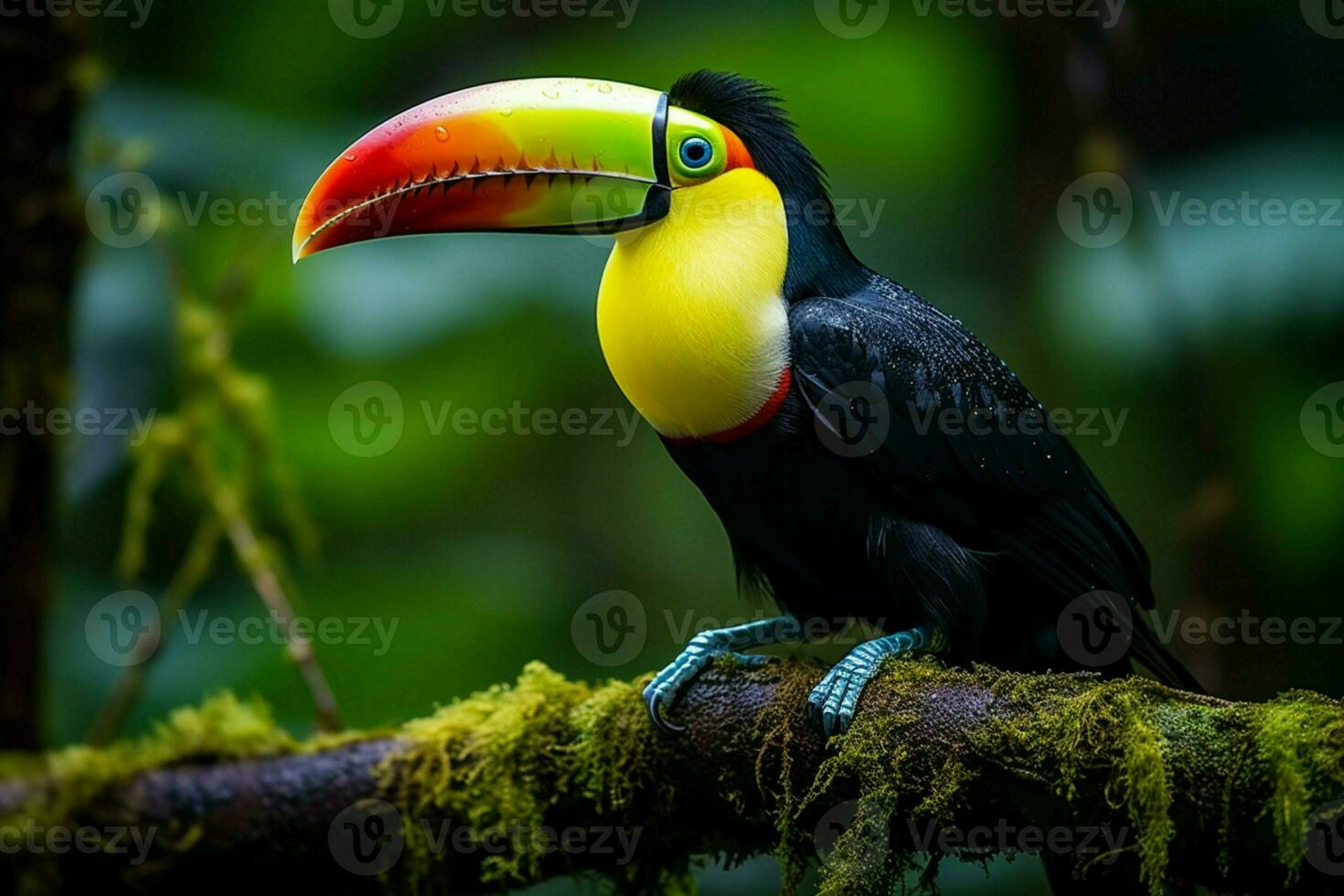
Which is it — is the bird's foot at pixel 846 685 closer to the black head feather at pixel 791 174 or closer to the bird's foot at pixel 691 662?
the bird's foot at pixel 691 662

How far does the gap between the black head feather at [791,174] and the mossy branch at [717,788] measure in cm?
84

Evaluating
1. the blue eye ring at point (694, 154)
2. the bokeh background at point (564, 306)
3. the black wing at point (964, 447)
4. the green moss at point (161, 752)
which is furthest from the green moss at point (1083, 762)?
the bokeh background at point (564, 306)

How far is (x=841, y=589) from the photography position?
2.82 metres

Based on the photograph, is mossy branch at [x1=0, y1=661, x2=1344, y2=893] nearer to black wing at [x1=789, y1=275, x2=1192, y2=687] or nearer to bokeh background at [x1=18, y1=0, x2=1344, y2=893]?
black wing at [x1=789, y1=275, x2=1192, y2=687]

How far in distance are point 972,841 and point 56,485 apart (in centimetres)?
263

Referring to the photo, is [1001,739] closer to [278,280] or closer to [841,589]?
[841,589]

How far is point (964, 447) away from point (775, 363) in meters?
0.44

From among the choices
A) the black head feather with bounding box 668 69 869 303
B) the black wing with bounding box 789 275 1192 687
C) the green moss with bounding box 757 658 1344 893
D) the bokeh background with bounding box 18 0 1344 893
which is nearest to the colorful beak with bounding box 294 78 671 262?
the black head feather with bounding box 668 69 869 303

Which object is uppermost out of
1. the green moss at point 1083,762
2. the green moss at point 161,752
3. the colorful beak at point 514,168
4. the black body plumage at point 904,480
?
the colorful beak at point 514,168

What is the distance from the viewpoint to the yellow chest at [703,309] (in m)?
2.59

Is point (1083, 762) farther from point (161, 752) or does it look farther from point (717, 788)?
point (161, 752)

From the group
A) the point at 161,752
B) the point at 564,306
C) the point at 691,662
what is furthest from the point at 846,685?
the point at 564,306

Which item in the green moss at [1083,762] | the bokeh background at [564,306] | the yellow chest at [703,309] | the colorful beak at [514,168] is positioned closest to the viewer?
the green moss at [1083,762]

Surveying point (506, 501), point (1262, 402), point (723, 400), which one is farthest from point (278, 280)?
point (1262, 402)
